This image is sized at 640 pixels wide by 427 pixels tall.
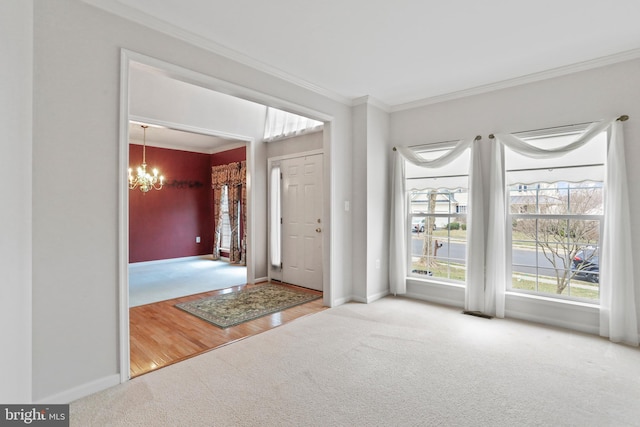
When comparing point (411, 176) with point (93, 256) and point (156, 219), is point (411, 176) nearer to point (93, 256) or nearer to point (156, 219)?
point (93, 256)

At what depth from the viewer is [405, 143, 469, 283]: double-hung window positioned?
13.3ft

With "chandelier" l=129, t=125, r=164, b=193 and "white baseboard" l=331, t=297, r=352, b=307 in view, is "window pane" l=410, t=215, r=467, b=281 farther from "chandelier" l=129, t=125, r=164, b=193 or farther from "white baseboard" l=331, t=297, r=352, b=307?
"chandelier" l=129, t=125, r=164, b=193

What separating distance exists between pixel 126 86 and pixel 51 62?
1.38 ft

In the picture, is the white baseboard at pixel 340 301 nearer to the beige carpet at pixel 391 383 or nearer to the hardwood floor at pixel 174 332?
the hardwood floor at pixel 174 332

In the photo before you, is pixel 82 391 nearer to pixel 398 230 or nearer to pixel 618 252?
A: pixel 398 230

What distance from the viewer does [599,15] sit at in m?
2.36

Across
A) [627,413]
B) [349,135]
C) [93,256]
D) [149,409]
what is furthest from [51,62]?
[627,413]

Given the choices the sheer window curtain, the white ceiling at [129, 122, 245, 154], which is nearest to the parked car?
the sheer window curtain

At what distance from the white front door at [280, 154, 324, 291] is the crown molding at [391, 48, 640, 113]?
1639 millimetres

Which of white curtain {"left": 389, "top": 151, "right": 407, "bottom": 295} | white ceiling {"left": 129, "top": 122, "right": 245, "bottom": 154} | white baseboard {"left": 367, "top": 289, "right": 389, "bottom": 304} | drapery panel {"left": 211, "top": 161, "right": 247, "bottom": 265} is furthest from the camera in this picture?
drapery panel {"left": 211, "top": 161, "right": 247, "bottom": 265}

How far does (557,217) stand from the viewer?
3.40 m

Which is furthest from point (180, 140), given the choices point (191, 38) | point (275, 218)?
point (191, 38)

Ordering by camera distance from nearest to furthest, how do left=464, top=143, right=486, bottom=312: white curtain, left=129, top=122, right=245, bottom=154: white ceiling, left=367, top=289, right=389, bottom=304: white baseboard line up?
left=464, top=143, right=486, bottom=312: white curtain, left=367, top=289, right=389, bottom=304: white baseboard, left=129, top=122, right=245, bottom=154: white ceiling

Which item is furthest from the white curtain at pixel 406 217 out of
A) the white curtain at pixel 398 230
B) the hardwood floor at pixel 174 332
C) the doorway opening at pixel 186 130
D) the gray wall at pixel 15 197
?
the gray wall at pixel 15 197
